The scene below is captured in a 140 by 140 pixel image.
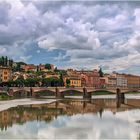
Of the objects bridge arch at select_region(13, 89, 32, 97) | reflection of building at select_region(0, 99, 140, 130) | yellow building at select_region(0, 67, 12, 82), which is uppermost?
yellow building at select_region(0, 67, 12, 82)

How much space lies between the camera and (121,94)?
7462cm

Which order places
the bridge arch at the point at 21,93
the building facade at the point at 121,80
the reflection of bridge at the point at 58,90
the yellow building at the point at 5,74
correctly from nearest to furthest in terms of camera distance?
the reflection of bridge at the point at 58,90, the bridge arch at the point at 21,93, the yellow building at the point at 5,74, the building facade at the point at 121,80

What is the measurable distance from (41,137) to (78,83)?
109 metres

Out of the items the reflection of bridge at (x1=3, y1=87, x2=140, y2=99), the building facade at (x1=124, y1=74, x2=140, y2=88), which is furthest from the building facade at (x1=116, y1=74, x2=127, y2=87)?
the reflection of bridge at (x1=3, y1=87, x2=140, y2=99)

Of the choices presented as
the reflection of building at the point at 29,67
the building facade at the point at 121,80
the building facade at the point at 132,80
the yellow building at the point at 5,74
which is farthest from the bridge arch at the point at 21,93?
the building facade at the point at 132,80

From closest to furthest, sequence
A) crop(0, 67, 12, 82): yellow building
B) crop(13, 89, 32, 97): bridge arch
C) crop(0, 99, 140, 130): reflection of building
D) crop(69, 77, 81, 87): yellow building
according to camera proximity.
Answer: crop(0, 99, 140, 130): reflection of building
crop(13, 89, 32, 97): bridge arch
crop(0, 67, 12, 82): yellow building
crop(69, 77, 81, 87): yellow building

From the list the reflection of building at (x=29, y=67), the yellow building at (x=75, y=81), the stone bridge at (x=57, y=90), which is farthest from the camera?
the reflection of building at (x=29, y=67)

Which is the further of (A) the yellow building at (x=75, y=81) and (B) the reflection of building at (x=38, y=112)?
(A) the yellow building at (x=75, y=81)

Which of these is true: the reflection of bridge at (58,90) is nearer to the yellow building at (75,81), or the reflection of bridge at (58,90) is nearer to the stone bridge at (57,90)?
the stone bridge at (57,90)

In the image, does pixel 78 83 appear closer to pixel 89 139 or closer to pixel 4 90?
pixel 4 90

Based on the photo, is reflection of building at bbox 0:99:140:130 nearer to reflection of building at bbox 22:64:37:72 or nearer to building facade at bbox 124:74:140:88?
→ reflection of building at bbox 22:64:37:72

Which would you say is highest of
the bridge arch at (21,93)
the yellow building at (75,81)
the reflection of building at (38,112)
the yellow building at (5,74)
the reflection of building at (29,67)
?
the reflection of building at (29,67)

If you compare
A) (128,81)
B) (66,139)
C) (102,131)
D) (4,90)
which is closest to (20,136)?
(66,139)

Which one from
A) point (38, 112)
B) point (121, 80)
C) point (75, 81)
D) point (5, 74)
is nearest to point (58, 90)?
point (5, 74)
